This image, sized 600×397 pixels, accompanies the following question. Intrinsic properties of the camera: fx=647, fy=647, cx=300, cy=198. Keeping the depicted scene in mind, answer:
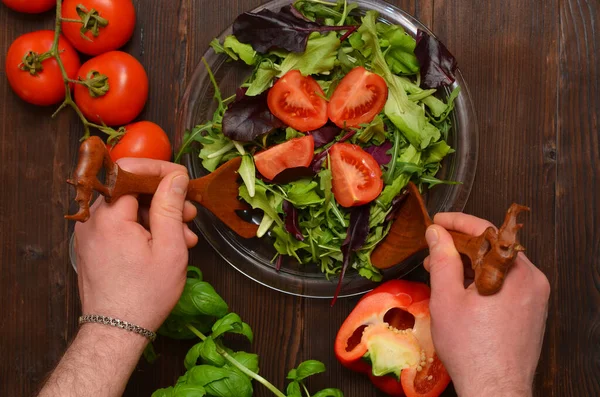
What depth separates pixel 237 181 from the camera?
1.34m

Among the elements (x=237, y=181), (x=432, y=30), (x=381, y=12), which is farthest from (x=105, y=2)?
(x=432, y=30)

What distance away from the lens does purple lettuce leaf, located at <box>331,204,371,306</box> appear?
51.3 inches

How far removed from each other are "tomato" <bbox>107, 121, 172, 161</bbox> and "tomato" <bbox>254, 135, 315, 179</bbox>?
0.71 feet

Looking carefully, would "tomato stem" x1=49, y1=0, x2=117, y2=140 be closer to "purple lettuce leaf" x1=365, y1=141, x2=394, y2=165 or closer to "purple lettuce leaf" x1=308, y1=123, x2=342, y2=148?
"purple lettuce leaf" x1=308, y1=123, x2=342, y2=148

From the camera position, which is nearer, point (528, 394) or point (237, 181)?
point (528, 394)

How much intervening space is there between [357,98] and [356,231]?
27 centimetres

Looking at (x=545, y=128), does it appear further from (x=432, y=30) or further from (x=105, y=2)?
(x=105, y=2)

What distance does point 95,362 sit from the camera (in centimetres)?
109

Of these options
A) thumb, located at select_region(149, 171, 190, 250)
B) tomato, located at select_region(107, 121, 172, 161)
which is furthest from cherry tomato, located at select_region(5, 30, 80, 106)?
thumb, located at select_region(149, 171, 190, 250)

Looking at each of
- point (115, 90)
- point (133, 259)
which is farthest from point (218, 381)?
point (115, 90)

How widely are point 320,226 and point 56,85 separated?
2.10ft

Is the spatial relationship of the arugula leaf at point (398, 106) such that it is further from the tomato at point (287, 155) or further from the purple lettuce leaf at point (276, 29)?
the tomato at point (287, 155)

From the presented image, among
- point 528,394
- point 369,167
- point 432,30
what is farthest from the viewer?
point 432,30

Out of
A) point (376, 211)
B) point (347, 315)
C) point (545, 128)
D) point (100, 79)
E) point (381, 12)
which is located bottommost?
point (347, 315)
